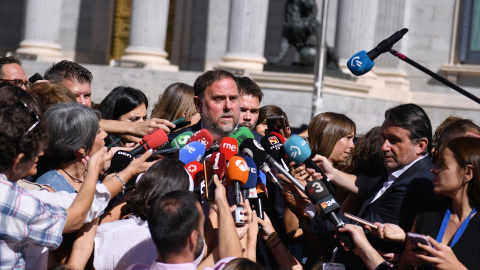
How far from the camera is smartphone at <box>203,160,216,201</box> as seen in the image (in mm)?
4551

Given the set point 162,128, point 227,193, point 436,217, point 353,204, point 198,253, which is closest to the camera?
point 198,253

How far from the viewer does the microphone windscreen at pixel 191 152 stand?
16.1 feet

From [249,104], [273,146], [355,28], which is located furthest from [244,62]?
[273,146]

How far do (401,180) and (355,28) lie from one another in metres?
13.8

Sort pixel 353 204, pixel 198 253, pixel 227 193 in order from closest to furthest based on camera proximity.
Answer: pixel 198 253, pixel 227 193, pixel 353 204

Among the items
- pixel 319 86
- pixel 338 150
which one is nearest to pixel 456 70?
pixel 319 86

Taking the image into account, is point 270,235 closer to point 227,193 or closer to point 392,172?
point 227,193

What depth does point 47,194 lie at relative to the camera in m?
4.33

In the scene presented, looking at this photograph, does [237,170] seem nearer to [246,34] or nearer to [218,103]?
[218,103]

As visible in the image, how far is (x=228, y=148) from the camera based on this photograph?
477 cm

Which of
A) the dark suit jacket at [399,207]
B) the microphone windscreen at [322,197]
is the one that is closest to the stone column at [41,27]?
the dark suit jacket at [399,207]

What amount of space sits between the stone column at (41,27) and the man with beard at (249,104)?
1477 cm

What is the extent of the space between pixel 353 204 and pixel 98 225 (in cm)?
203

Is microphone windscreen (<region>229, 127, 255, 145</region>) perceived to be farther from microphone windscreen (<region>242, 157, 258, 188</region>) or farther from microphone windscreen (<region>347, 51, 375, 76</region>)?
microphone windscreen (<region>347, 51, 375, 76</region>)
